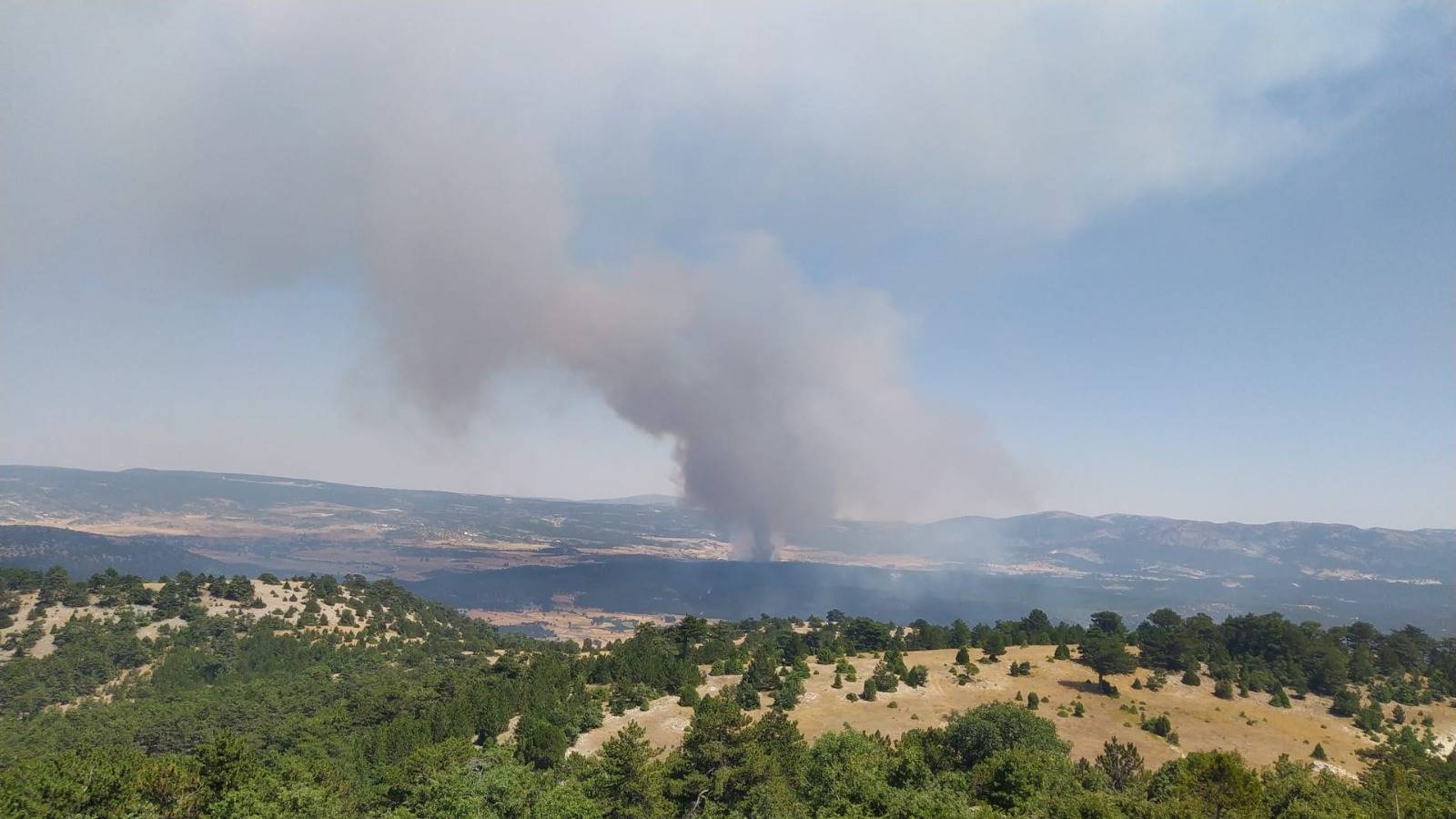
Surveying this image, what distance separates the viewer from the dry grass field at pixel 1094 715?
58.7 metres

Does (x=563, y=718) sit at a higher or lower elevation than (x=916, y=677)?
lower

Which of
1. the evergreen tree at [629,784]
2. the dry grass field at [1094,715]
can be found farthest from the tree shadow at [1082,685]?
the evergreen tree at [629,784]

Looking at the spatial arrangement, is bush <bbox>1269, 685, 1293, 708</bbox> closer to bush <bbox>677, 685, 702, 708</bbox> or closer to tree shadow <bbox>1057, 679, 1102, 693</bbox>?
tree shadow <bbox>1057, 679, 1102, 693</bbox>

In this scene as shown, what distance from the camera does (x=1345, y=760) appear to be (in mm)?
55875

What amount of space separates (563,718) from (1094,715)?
53.5 metres

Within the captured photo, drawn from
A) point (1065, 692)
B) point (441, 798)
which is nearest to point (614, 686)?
point (441, 798)

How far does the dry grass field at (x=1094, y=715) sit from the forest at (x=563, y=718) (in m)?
1.81

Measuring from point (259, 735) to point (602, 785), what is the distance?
1714 inches

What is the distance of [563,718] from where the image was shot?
6172 centimetres

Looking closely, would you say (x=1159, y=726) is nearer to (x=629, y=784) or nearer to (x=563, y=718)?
(x=629, y=784)

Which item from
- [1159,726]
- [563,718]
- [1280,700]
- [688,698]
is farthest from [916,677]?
[563,718]

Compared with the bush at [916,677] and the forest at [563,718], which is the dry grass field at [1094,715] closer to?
the bush at [916,677]

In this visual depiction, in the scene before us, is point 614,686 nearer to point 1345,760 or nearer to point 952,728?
point 952,728

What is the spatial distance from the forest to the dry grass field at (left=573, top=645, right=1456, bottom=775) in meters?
1.81
